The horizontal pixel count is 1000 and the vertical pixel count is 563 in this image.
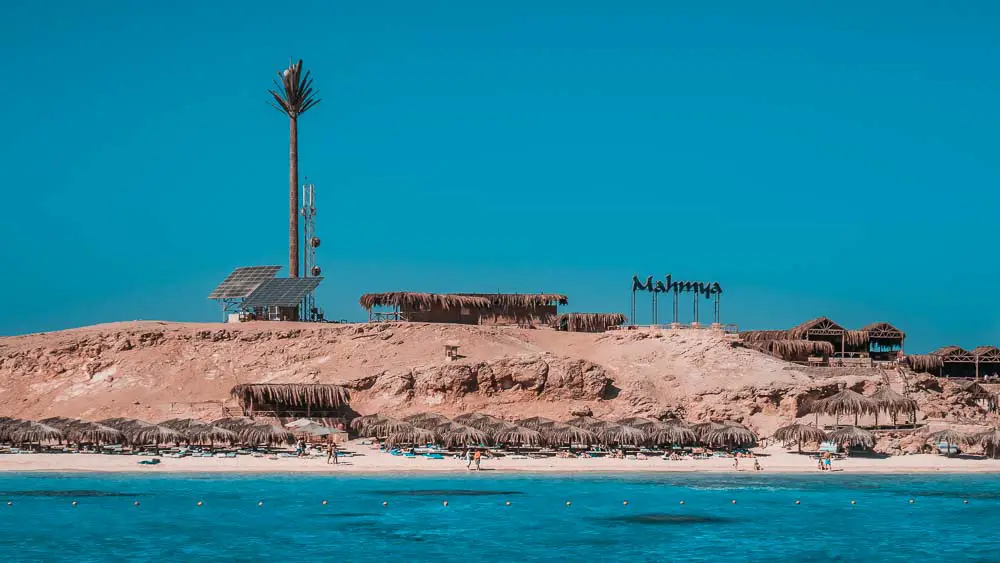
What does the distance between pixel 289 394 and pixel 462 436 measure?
10.1m

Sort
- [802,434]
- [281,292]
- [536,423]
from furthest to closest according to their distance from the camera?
1. [281,292]
2. [536,423]
3. [802,434]

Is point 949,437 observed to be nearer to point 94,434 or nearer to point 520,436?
point 520,436

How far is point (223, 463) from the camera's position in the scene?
1989 inches

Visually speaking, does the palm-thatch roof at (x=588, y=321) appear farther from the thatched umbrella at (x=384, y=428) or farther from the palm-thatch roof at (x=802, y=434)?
the thatched umbrella at (x=384, y=428)

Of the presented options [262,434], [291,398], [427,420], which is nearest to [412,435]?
[427,420]

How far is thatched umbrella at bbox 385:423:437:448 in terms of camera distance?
177 feet

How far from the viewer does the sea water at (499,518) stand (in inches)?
1358

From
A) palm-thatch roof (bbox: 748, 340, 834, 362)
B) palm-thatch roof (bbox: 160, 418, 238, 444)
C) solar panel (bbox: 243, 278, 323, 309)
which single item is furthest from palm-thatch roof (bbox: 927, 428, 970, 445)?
solar panel (bbox: 243, 278, 323, 309)

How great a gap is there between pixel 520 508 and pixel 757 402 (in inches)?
920

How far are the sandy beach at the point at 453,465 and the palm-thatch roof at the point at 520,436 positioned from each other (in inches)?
32.7

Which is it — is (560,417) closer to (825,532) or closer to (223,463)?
(223,463)

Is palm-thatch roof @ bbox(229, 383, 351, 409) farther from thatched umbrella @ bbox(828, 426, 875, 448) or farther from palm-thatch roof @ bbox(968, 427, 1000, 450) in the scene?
palm-thatch roof @ bbox(968, 427, 1000, 450)

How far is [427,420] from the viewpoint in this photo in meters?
55.8

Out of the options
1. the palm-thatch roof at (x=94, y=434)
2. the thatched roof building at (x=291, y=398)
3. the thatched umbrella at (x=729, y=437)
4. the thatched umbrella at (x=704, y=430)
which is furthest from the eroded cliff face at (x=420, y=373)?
the palm-thatch roof at (x=94, y=434)
